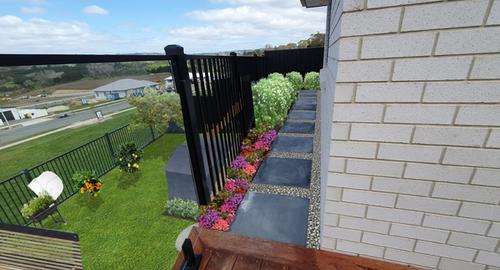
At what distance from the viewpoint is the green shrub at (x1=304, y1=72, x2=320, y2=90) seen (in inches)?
514

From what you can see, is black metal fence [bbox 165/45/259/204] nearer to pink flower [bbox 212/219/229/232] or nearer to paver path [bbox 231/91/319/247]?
pink flower [bbox 212/219/229/232]

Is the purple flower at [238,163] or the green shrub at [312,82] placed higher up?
the green shrub at [312,82]

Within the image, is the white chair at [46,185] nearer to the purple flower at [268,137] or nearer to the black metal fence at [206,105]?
the black metal fence at [206,105]

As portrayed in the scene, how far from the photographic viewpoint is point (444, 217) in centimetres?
158

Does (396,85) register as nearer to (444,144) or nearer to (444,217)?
(444,144)

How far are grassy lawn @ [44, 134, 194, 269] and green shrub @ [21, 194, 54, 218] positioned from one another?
0.56 meters

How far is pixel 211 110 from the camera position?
144 inches

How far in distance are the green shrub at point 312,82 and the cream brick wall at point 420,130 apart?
1218 cm

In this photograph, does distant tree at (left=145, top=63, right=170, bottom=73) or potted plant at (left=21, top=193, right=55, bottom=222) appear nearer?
distant tree at (left=145, top=63, right=170, bottom=73)

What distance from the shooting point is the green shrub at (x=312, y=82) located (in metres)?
13.1

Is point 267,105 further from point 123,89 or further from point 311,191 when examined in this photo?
point 123,89

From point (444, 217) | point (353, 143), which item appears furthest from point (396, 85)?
point (444, 217)

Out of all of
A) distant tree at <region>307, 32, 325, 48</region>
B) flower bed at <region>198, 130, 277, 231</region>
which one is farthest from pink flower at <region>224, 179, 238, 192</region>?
distant tree at <region>307, 32, 325, 48</region>

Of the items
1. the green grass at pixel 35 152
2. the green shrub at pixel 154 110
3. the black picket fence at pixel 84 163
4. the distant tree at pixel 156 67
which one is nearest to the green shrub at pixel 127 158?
the black picket fence at pixel 84 163
